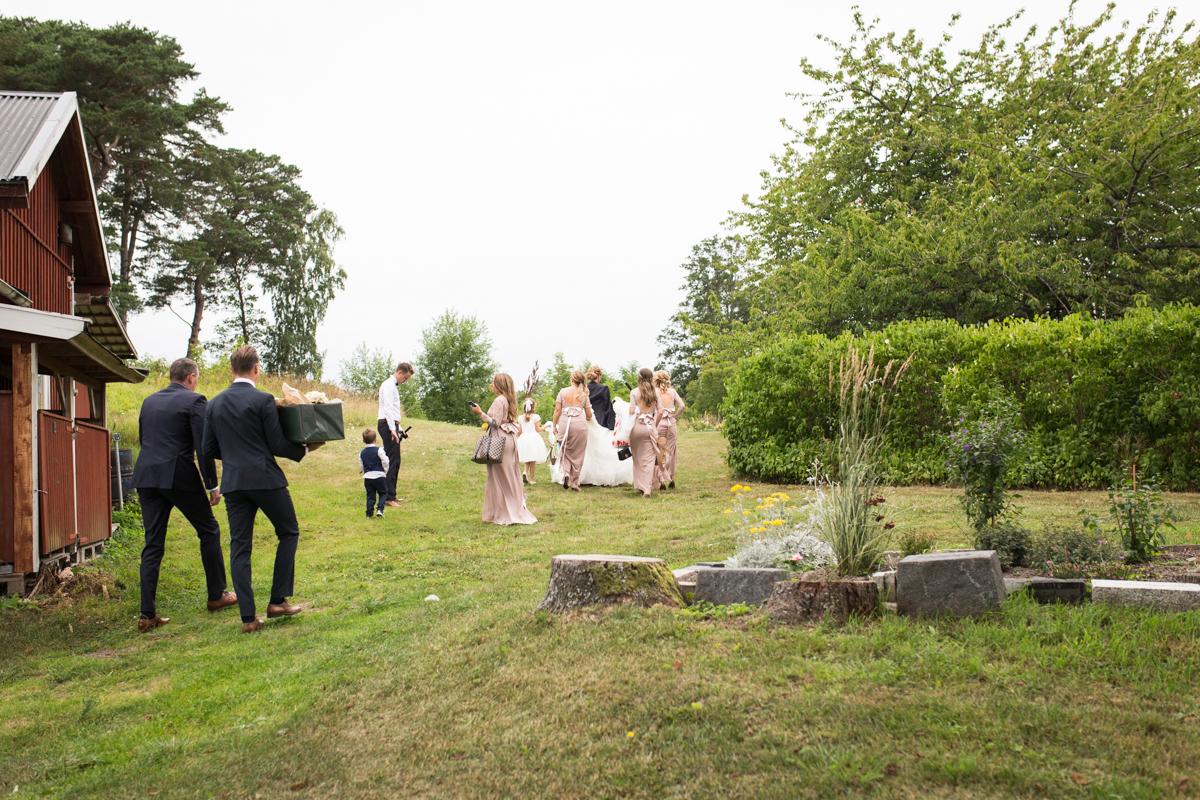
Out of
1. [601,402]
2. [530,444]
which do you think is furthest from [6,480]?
[601,402]

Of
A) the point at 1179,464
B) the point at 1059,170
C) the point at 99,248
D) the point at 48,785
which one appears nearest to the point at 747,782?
the point at 48,785

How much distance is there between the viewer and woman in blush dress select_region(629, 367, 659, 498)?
15.9 m

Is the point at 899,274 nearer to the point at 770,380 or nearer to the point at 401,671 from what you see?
the point at 770,380

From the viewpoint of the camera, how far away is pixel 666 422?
16.3m

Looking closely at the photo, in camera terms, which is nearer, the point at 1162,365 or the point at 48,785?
the point at 48,785

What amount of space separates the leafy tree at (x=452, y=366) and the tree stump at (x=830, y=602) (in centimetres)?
5140

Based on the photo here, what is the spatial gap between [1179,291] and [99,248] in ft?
71.5

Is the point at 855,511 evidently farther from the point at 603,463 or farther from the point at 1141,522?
the point at 603,463

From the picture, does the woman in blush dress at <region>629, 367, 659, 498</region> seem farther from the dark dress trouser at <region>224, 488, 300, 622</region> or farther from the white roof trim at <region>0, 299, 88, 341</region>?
the white roof trim at <region>0, 299, 88, 341</region>

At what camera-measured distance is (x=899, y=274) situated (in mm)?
23328

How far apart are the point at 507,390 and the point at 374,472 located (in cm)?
272

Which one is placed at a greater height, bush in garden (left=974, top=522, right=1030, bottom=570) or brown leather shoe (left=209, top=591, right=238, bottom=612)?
bush in garden (left=974, top=522, right=1030, bottom=570)

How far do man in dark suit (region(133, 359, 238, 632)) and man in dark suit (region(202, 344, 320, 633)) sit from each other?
1.74ft

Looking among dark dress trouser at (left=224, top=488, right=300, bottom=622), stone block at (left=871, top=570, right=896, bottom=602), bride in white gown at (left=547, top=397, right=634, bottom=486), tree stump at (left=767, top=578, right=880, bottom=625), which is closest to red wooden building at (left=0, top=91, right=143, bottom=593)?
dark dress trouser at (left=224, top=488, right=300, bottom=622)
